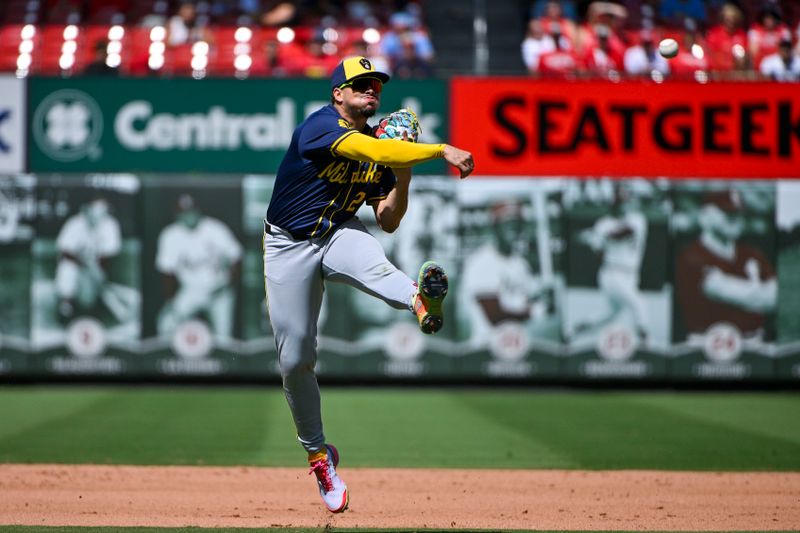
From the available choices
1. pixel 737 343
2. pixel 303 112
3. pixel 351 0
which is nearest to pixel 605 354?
pixel 737 343

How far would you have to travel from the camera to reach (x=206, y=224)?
51.2 feet

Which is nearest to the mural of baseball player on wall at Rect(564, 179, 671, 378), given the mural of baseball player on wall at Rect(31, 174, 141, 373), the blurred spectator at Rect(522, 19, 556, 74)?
the blurred spectator at Rect(522, 19, 556, 74)

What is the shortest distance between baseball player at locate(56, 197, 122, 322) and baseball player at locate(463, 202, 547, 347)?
4916mm

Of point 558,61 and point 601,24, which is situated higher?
point 601,24

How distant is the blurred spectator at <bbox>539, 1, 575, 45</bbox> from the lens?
16281 millimetres

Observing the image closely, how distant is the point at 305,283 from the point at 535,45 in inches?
433

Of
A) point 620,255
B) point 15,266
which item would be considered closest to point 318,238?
point 620,255

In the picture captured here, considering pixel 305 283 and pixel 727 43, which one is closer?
pixel 305 283

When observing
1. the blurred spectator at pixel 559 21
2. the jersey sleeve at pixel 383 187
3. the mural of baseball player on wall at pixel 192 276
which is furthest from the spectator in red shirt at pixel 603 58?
the jersey sleeve at pixel 383 187

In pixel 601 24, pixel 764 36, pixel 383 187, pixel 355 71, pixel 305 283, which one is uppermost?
pixel 601 24

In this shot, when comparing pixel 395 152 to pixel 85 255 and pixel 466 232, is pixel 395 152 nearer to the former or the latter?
pixel 466 232

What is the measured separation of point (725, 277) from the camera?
15.9 metres

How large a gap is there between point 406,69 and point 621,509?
9.90 m

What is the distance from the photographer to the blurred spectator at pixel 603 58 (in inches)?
629
